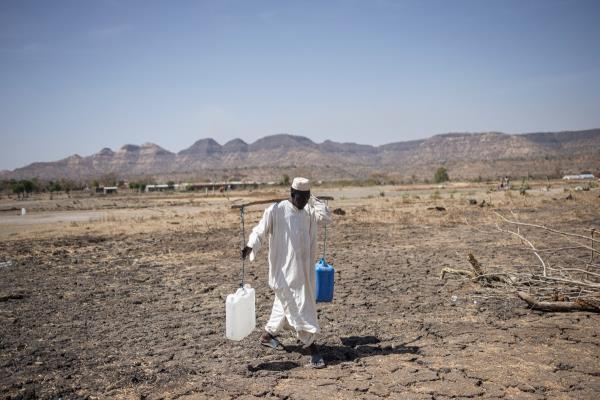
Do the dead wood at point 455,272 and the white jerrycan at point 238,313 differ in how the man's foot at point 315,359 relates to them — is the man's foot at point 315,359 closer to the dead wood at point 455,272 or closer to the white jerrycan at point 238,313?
the white jerrycan at point 238,313

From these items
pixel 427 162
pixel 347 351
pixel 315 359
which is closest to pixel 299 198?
pixel 315 359

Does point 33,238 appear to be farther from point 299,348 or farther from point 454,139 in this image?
point 454,139

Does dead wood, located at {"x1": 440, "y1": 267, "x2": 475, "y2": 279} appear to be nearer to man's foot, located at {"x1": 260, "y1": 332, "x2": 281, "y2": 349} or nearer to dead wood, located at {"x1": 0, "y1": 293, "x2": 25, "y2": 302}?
man's foot, located at {"x1": 260, "y1": 332, "x2": 281, "y2": 349}

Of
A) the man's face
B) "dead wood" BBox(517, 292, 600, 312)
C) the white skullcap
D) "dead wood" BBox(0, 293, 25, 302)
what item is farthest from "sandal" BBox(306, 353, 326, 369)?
"dead wood" BBox(0, 293, 25, 302)

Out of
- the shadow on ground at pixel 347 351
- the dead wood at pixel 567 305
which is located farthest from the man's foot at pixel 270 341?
the dead wood at pixel 567 305

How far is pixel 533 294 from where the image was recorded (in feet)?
21.7

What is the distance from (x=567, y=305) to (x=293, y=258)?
3990mm

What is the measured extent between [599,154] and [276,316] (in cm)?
11211

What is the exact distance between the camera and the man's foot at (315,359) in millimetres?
4508

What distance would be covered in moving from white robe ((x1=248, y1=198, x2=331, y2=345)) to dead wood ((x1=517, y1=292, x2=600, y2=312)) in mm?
3462

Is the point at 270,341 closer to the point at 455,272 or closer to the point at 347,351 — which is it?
the point at 347,351

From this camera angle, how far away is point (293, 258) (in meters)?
4.69

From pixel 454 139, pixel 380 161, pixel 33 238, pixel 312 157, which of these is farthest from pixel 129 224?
pixel 380 161

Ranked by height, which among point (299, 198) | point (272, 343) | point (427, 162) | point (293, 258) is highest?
point (427, 162)
